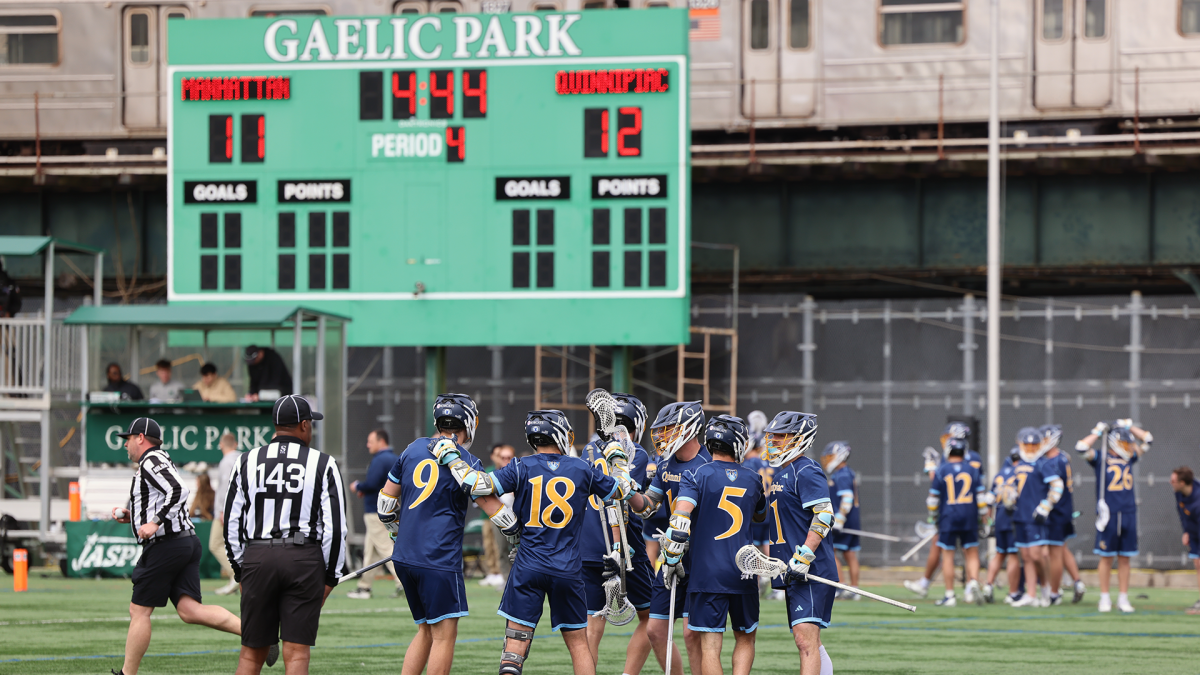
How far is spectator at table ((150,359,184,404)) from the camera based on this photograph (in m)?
22.3

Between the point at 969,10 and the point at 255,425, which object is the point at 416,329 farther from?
the point at 969,10

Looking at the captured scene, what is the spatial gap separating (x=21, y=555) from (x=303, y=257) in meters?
6.76

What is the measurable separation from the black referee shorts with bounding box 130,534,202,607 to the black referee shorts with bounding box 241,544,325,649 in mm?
2029

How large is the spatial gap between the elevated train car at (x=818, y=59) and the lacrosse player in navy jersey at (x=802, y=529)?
17.3m

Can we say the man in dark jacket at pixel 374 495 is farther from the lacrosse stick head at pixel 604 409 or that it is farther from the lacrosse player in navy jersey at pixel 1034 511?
the lacrosse player in navy jersey at pixel 1034 511

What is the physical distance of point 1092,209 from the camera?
27094mm

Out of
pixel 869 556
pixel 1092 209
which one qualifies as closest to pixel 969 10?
pixel 1092 209

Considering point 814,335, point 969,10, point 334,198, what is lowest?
point 814,335

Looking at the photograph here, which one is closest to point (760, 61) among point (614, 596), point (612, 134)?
point (612, 134)

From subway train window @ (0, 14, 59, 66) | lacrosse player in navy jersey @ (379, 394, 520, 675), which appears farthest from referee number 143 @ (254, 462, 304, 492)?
subway train window @ (0, 14, 59, 66)

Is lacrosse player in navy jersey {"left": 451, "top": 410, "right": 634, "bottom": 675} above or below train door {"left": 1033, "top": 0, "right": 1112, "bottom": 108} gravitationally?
below

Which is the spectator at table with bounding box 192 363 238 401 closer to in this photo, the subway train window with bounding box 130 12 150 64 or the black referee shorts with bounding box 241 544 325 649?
the subway train window with bounding box 130 12 150 64

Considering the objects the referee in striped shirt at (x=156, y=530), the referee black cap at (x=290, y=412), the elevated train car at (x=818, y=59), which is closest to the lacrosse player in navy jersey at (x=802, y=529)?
the referee black cap at (x=290, y=412)

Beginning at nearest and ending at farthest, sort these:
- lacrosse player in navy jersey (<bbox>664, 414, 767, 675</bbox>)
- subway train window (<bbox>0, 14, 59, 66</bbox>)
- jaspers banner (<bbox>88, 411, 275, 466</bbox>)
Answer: lacrosse player in navy jersey (<bbox>664, 414, 767, 675</bbox>) < jaspers banner (<bbox>88, 411, 275, 466</bbox>) < subway train window (<bbox>0, 14, 59, 66</bbox>)
